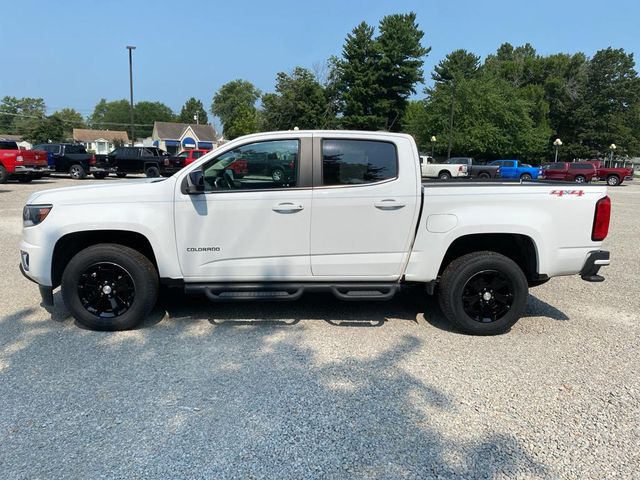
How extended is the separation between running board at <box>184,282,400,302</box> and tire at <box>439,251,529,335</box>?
0.53 metres

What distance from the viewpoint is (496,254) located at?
4.45 metres

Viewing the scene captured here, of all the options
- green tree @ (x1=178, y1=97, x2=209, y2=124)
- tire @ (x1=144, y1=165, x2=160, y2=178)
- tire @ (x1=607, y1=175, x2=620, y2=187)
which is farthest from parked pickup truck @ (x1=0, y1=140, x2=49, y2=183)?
green tree @ (x1=178, y1=97, x2=209, y2=124)

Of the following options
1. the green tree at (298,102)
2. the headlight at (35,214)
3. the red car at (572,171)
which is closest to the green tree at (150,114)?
the green tree at (298,102)

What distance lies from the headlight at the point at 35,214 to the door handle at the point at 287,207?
2.06 metres

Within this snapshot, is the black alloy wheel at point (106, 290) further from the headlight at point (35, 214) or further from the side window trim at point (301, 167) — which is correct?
the side window trim at point (301, 167)

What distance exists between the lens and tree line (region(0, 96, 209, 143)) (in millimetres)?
92312

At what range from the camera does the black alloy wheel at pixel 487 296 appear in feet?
14.6

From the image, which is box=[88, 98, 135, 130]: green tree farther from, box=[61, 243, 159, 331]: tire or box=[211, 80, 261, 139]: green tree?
box=[61, 243, 159, 331]: tire

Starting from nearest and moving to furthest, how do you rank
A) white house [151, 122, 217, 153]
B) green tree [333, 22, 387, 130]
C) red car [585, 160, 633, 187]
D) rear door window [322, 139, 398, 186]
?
rear door window [322, 139, 398, 186] → red car [585, 160, 633, 187] → green tree [333, 22, 387, 130] → white house [151, 122, 217, 153]

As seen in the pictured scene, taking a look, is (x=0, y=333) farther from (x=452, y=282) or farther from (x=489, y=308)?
(x=489, y=308)

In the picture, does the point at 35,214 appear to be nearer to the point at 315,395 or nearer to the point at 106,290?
the point at 106,290

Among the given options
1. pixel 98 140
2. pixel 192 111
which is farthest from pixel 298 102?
pixel 192 111

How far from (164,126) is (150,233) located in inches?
3486

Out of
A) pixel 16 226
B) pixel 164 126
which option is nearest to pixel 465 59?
pixel 164 126
